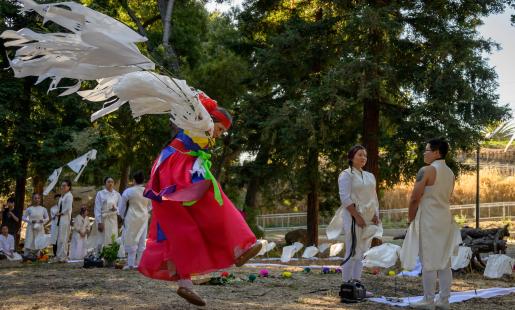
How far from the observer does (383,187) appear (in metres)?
18.4

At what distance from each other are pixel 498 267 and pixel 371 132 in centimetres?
626

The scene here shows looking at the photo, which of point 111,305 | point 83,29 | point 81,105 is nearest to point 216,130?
point 83,29

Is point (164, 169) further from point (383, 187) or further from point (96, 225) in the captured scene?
point (383, 187)

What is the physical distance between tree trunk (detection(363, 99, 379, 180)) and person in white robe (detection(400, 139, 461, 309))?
353 inches

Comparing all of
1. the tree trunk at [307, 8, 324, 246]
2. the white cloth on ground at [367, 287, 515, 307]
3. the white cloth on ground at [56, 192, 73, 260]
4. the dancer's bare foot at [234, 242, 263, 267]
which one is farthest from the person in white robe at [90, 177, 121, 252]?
the dancer's bare foot at [234, 242, 263, 267]

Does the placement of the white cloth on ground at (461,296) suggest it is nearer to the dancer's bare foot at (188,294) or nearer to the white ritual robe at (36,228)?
the dancer's bare foot at (188,294)

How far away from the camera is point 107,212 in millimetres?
12711

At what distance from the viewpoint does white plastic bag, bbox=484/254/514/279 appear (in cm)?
1002

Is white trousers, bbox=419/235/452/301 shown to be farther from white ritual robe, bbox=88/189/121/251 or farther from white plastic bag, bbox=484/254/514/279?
white ritual robe, bbox=88/189/121/251

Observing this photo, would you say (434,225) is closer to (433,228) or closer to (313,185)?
(433,228)

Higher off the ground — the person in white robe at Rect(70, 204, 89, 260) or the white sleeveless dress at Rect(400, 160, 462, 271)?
the white sleeveless dress at Rect(400, 160, 462, 271)

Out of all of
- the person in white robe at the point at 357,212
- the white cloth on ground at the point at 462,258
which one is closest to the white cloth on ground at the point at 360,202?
the person in white robe at the point at 357,212

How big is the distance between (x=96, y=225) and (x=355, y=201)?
307 inches

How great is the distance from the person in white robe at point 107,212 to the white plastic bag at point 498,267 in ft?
22.1
